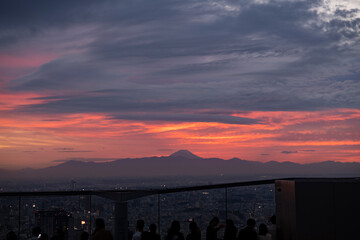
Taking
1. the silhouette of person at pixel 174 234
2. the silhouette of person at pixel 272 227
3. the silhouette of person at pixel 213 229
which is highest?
the silhouette of person at pixel 174 234

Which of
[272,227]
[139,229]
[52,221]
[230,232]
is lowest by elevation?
[272,227]

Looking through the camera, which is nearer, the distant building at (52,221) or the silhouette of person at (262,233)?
the silhouette of person at (262,233)

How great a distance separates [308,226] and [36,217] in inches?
263

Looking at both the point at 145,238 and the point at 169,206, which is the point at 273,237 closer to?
the point at 169,206

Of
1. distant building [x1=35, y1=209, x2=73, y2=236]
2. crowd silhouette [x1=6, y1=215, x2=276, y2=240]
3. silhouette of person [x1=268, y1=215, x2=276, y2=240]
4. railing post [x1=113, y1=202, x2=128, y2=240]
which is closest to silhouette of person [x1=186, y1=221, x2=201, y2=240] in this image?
crowd silhouette [x1=6, y1=215, x2=276, y2=240]

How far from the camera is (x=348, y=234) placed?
10031mm

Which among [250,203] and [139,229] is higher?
[250,203]

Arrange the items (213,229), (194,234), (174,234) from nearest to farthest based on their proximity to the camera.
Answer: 1. (174,234)
2. (194,234)
3. (213,229)

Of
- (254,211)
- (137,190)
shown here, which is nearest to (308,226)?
(254,211)

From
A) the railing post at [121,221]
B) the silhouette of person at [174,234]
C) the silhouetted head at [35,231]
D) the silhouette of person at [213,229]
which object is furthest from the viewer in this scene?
the railing post at [121,221]

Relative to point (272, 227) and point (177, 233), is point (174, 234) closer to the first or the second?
point (177, 233)

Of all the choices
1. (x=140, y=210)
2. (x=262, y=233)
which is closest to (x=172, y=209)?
(x=140, y=210)

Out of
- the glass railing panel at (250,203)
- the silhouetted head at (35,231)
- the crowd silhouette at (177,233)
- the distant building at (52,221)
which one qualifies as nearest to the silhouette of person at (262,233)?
the crowd silhouette at (177,233)

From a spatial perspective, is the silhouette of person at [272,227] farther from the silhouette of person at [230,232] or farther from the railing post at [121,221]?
the railing post at [121,221]
